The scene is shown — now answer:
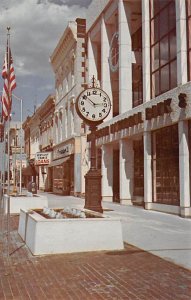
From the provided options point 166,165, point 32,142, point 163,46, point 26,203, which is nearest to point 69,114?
point 26,203

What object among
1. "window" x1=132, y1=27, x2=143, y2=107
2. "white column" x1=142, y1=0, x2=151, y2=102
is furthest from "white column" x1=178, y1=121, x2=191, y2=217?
"window" x1=132, y1=27, x2=143, y2=107

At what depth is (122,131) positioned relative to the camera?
83.3 feet

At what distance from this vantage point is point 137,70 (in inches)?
1033

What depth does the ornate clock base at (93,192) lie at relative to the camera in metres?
15.0

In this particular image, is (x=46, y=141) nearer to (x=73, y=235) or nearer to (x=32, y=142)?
(x=32, y=142)

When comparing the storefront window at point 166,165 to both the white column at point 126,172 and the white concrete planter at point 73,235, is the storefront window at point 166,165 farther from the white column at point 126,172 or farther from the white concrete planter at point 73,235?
the white concrete planter at point 73,235

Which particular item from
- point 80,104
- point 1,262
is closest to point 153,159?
point 80,104

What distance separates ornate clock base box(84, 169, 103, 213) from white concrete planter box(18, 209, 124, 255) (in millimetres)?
4431

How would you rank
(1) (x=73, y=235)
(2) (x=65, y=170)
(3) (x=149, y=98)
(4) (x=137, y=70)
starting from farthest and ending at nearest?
(2) (x=65, y=170), (4) (x=137, y=70), (3) (x=149, y=98), (1) (x=73, y=235)

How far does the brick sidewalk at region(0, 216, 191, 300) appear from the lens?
651 cm

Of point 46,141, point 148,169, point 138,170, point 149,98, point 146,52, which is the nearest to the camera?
point 148,169

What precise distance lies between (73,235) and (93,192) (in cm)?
526

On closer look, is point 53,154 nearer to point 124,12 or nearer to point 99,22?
point 99,22

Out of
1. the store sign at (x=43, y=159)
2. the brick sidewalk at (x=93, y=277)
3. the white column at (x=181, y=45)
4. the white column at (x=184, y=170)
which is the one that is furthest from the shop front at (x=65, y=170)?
the brick sidewalk at (x=93, y=277)
